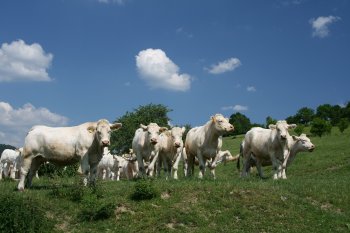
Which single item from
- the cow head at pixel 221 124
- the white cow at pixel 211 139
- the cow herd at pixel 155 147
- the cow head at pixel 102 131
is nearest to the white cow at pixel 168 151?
the cow herd at pixel 155 147

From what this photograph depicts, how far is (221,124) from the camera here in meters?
22.0

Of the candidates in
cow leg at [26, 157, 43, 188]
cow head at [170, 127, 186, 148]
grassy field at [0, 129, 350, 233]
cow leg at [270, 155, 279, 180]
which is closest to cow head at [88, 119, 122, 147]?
grassy field at [0, 129, 350, 233]

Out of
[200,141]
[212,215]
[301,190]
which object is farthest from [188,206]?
[200,141]

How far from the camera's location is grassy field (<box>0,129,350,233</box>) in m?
14.4

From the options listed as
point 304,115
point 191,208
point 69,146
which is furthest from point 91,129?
point 304,115

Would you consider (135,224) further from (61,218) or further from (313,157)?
(313,157)

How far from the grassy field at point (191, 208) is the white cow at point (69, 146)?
136 cm

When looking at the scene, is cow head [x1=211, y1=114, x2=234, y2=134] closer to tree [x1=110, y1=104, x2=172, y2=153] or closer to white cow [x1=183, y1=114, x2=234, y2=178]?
white cow [x1=183, y1=114, x2=234, y2=178]

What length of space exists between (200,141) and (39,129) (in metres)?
8.10

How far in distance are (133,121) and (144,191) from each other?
60.9 metres

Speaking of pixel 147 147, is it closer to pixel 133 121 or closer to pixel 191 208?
pixel 191 208

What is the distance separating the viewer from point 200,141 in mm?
22859

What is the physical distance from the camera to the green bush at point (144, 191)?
15.7 m

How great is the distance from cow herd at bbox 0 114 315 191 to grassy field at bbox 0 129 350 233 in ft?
5.23
